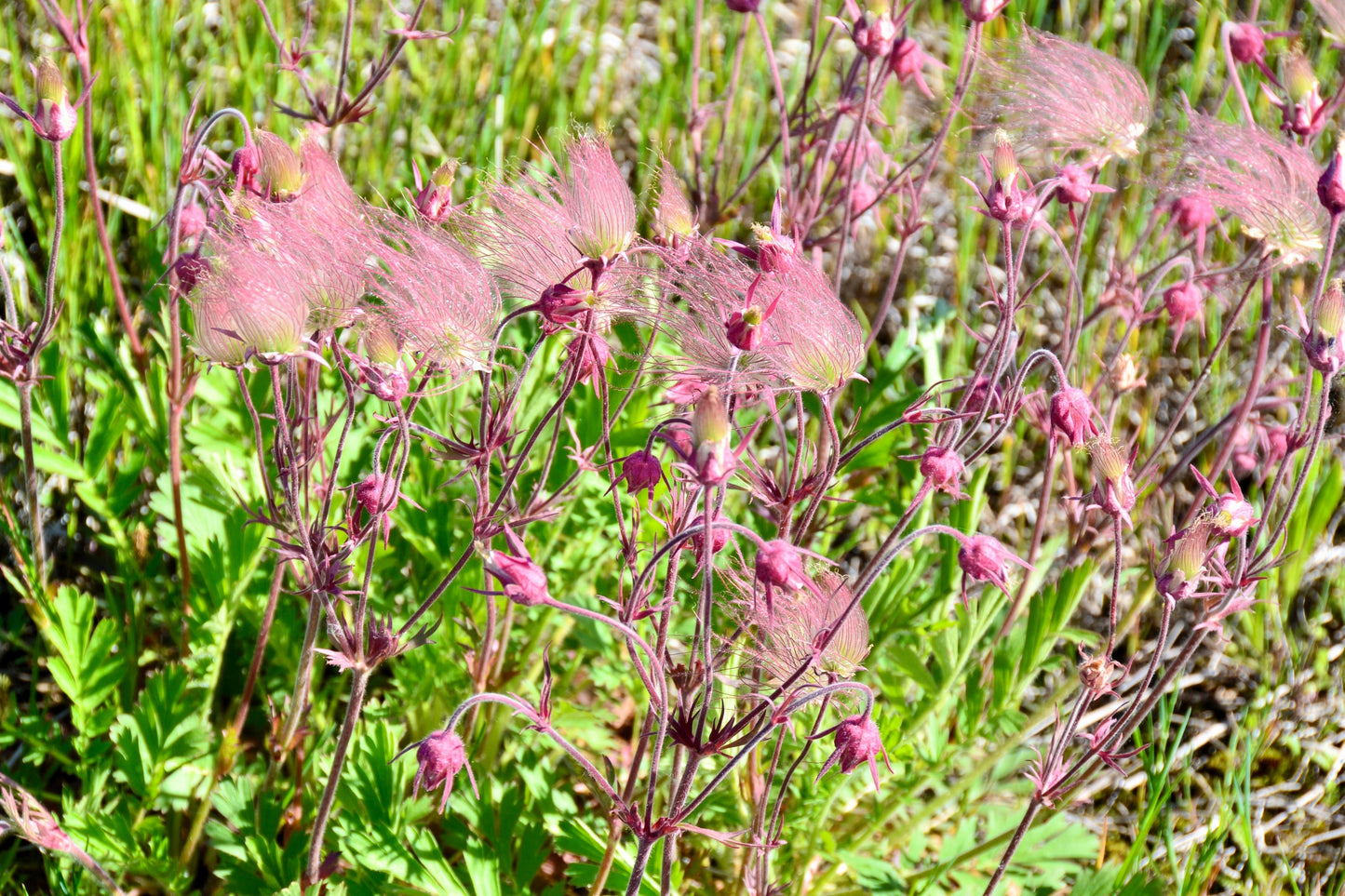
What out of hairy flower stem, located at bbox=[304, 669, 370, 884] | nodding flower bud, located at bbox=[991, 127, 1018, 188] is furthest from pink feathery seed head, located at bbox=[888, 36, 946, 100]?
hairy flower stem, located at bbox=[304, 669, 370, 884]

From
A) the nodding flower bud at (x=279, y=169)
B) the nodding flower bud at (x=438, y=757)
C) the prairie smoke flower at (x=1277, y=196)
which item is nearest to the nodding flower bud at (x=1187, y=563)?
the prairie smoke flower at (x=1277, y=196)

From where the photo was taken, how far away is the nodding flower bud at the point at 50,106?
2.09 meters

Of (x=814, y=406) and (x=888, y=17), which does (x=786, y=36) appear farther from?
(x=888, y=17)

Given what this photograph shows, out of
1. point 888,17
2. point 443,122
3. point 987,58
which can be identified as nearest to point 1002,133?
point 888,17

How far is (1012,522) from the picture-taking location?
382 cm

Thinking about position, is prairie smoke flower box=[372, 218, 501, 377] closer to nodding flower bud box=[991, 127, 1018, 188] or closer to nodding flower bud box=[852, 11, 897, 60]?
nodding flower bud box=[991, 127, 1018, 188]

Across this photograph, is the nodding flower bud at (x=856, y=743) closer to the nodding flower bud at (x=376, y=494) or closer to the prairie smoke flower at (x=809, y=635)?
the prairie smoke flower at (x=809, y=635)

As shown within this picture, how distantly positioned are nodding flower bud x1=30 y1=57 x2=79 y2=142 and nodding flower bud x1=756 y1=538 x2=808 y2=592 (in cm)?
142

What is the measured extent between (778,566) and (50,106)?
149 centimetres

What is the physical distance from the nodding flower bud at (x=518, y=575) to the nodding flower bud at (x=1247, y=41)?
2.16m

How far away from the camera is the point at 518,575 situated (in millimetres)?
1588

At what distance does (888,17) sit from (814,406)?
1.34m

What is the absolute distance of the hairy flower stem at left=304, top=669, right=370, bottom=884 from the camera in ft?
6.49

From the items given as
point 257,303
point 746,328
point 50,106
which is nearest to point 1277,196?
point 746,328
